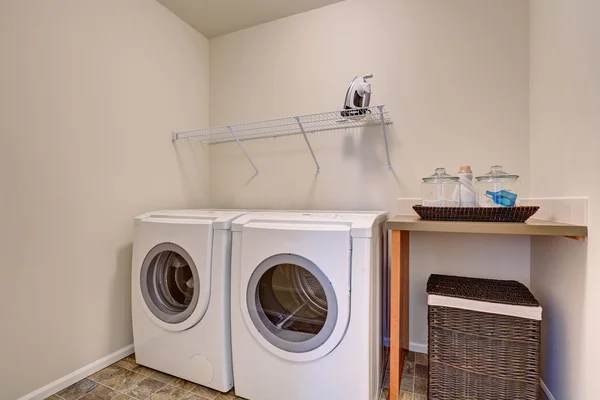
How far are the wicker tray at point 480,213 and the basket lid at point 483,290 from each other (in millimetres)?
331

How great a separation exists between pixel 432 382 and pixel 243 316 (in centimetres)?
92

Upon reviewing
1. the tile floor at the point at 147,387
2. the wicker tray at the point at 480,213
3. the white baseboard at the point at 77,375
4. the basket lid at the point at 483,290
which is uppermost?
the wicker tray at the point at 480,213

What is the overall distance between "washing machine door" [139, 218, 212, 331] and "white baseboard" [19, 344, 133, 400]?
417mm

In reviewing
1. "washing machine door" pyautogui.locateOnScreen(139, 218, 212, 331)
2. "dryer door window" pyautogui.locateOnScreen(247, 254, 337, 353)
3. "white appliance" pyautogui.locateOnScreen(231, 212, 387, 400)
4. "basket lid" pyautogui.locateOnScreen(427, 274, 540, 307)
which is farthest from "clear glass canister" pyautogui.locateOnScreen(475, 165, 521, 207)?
"washing machine door" pyautogui.locateOnScreen(139, 218, 212, 331)

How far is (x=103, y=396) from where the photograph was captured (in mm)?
1409

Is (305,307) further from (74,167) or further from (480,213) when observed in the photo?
(74,167)

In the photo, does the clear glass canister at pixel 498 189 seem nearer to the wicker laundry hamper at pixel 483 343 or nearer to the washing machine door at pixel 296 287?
the wicker laundry hamper at pixel 483 343

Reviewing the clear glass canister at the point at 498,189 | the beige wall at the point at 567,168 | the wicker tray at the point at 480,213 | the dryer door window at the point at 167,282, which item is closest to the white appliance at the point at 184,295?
the dryer door window at the point at 167,282

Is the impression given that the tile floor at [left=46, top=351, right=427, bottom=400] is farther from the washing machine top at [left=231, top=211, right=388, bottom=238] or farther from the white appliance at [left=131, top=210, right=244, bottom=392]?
the washing machine top at [left=231, top=211, right=388, bottom=238]

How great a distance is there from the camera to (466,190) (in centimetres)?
139

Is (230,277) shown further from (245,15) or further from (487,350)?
(245,15)

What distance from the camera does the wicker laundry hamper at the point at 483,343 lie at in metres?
1.18

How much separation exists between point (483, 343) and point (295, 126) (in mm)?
1642

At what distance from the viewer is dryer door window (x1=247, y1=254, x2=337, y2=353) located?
123 centimetres
